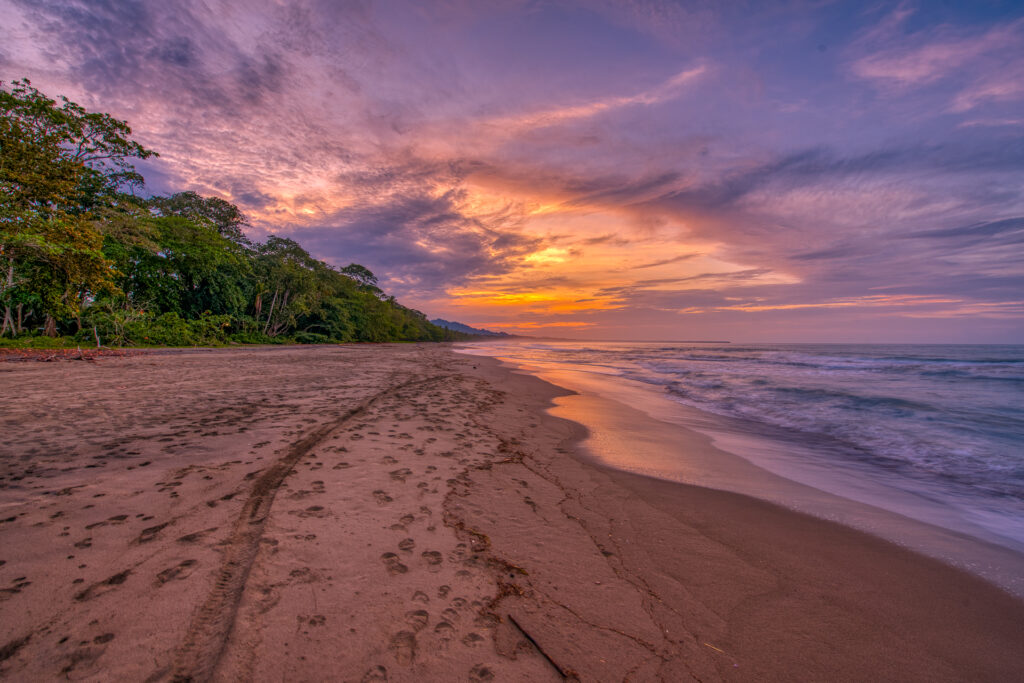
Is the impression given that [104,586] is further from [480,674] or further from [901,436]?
[901,436]

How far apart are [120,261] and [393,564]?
3391 cm

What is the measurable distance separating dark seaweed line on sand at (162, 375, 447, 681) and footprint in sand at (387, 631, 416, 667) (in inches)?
30.1

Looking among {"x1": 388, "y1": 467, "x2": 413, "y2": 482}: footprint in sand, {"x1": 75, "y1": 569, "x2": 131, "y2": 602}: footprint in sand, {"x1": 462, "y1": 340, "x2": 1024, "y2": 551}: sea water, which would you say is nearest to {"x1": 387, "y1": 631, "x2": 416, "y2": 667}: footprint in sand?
{"x1": 75, "y1": 569, "x2": 131, "y2": 602}: footprint in sand

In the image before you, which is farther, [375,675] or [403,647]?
[403,647]

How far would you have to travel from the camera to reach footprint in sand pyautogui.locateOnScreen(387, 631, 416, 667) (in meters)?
1.84

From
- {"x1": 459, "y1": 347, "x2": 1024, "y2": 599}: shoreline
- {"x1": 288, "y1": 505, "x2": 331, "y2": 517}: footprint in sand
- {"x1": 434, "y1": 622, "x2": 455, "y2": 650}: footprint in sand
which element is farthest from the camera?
{"x1": 459, "y1": 347, "x2": 1024, "y2": 599}: shoreline

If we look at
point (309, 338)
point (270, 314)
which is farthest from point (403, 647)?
point (309, 338)

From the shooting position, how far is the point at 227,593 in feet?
7.00

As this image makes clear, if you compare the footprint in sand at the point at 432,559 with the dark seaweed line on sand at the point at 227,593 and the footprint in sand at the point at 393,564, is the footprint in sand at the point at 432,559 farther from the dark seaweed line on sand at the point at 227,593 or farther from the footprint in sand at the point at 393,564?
the dark seaweed line on sand at the point at 227,593

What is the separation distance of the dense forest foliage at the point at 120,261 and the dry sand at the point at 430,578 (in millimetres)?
13574

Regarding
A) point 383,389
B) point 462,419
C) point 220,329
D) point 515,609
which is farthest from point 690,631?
point 220,329

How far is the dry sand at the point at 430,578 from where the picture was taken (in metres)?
1.85

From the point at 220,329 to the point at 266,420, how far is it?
31686mm

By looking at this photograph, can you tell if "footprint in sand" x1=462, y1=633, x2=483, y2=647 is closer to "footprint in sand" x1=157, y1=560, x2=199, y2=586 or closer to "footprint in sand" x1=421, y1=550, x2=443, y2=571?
"footprint in sand" x1=421, y1=550, x2=443, y2=571
